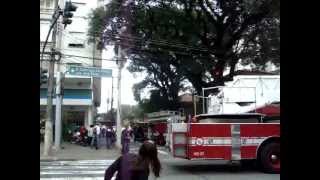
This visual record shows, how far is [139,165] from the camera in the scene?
484cm

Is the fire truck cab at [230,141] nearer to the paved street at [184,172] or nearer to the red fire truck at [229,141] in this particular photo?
the red fire truck at [229,141]

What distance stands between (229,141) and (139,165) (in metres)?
11.9

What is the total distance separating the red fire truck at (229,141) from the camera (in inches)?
648

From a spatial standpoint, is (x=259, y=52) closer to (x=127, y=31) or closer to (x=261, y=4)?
(x=261, y=4)

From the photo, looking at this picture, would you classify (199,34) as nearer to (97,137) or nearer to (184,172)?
(97,137)

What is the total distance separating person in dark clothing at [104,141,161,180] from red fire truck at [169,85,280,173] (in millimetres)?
11601

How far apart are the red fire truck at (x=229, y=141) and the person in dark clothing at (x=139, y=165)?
11.6 metres

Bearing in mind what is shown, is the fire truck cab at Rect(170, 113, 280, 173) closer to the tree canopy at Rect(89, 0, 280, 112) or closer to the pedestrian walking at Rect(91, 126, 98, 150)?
the pedestrian walking at Rect(91, 126, 98, 150)

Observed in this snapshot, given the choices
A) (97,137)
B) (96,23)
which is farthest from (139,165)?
(96,23)

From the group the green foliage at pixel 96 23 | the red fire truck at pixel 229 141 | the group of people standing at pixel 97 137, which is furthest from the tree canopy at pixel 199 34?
the red fire truck at pixel 229 141

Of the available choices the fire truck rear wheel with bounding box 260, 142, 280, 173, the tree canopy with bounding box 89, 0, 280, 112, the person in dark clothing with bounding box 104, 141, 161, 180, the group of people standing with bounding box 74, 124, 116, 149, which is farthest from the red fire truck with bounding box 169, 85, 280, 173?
the tree canopy with bounding box 89, 0, 280, 112
